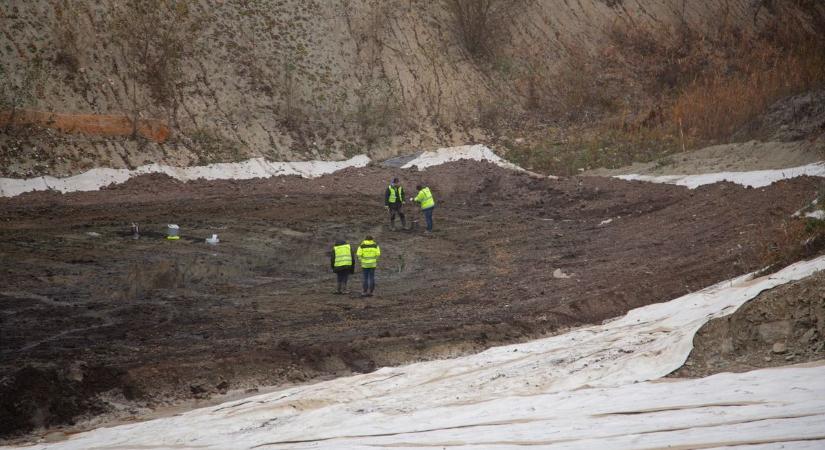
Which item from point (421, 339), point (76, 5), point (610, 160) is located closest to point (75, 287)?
point (421, 339)

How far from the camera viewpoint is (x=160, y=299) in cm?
1744

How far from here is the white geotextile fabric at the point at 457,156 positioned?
116 ft

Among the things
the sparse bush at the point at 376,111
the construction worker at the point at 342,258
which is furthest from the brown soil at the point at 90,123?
the construction worker at the point at 342,258

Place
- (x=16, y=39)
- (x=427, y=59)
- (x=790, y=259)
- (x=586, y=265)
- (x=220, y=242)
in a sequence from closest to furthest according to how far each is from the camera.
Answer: (x=790, y=259)
(x=586, y=265)
(x=220, y=242)
(x=16, y=39)
(x=427, y=59)

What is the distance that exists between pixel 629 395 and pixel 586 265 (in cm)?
984

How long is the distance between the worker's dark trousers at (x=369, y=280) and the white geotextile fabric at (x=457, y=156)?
16.8 metres

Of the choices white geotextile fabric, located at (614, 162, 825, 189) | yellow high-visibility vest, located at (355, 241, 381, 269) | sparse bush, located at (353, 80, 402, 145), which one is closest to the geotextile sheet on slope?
sparse bush, located at (353, 80, 402, 145)

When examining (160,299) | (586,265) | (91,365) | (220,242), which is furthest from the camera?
(220,242)

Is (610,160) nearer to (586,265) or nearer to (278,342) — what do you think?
(586,265)

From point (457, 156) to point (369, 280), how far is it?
18279 mm

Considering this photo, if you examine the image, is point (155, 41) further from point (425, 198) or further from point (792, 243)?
point (792, 243)

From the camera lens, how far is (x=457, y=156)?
36.1 metres

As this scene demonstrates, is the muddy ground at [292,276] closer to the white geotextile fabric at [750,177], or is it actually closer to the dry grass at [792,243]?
the dry grass at [792,243]

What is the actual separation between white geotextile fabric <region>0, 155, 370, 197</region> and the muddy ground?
0.79 meters
